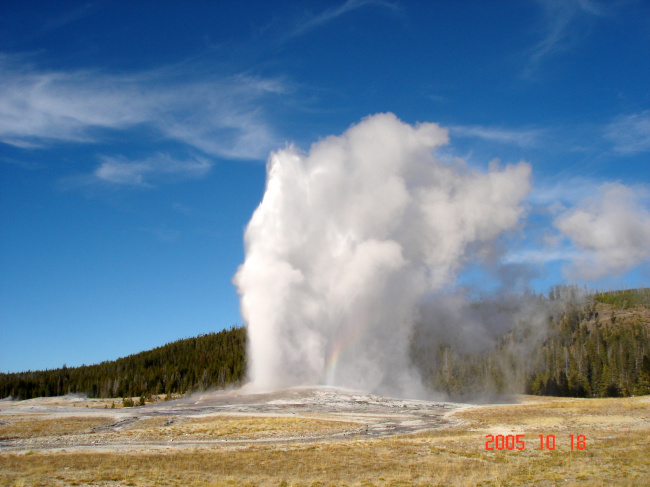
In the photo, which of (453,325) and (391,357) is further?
(453,325)

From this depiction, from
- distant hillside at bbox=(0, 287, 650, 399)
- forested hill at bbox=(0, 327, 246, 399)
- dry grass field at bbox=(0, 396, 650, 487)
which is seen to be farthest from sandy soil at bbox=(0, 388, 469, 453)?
forested hill at bbox=(0, 327, 246, 399)

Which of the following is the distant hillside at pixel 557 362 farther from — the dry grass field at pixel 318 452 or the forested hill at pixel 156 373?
the dry grass field at pixel 318 452

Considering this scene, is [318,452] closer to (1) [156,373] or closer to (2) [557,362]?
(1) [156,373]

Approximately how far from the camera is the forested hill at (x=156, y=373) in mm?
101500

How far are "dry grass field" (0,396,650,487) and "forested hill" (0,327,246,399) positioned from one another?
199 ft

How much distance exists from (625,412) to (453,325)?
12830cm

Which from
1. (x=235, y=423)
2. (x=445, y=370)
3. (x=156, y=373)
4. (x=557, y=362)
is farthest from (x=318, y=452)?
(x=557, y=362)

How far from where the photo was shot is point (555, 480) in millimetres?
17953

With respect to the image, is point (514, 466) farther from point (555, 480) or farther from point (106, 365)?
point (106, 365)

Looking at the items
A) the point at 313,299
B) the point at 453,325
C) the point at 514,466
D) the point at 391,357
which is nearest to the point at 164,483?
the point at 514,466
